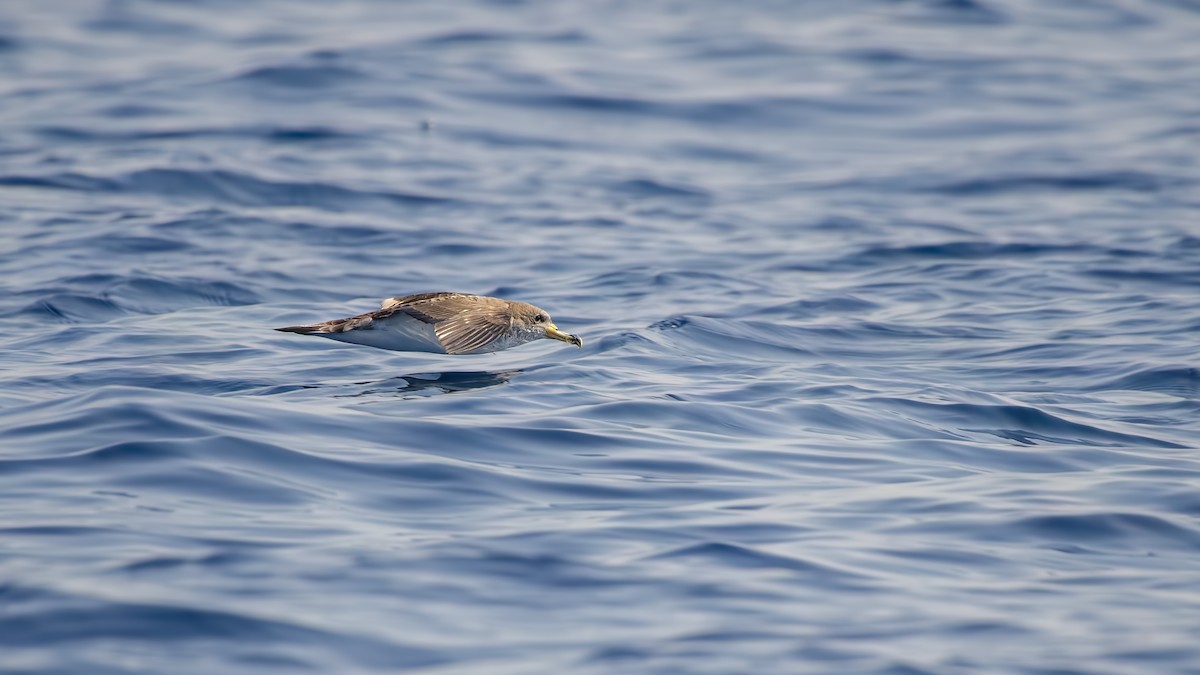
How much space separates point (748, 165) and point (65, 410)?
462 inches

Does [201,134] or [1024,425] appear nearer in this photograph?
[1024,425]

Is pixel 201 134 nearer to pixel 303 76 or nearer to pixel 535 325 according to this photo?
pixel 303 76

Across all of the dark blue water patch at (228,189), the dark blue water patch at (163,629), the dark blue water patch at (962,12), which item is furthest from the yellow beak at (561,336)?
the dark blue water patch at (962,12)

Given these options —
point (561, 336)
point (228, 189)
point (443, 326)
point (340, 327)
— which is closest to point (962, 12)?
point (228, 189)

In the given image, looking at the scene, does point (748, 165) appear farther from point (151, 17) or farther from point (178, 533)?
point (178, 533)

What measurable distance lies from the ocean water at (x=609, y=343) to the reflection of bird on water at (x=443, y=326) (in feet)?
1.13

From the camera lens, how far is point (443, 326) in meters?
10.1

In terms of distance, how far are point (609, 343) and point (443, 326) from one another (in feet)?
5.90

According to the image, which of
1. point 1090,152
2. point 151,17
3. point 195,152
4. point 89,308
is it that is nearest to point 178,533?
point 89,308

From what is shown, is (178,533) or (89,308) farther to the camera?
(89,308)

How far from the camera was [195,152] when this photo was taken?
59.2 ft

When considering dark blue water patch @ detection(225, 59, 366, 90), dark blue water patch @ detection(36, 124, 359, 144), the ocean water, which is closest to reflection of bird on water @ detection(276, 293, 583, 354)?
the ocean water

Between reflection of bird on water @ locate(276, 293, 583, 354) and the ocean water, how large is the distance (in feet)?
1.13

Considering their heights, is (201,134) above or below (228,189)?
above
